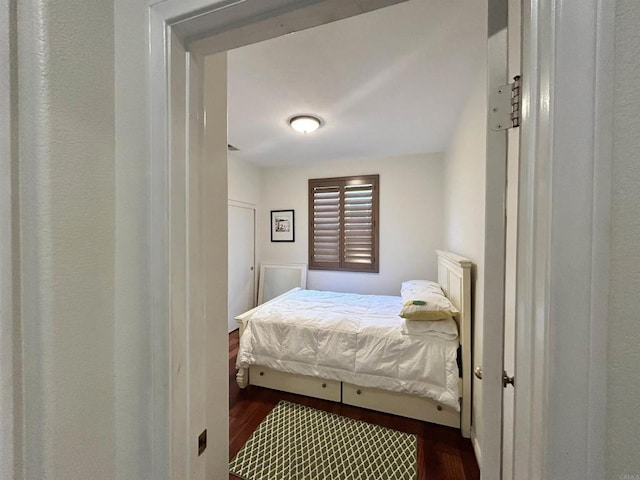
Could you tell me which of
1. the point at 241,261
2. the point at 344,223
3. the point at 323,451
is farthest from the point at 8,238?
the point at 344,223

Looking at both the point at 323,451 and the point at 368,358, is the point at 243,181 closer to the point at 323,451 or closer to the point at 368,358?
the point at 368,358

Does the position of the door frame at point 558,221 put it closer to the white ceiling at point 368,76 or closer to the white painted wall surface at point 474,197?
the white painted wall surface at point 474,197

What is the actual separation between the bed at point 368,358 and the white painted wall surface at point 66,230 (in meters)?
1.65

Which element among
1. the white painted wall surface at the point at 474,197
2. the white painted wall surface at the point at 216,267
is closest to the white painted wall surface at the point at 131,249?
the white painted wall surface at the point at 216,267

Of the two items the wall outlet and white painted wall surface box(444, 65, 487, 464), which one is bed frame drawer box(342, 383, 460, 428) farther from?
the wall outlet

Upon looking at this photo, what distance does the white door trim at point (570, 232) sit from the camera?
0.36 meters

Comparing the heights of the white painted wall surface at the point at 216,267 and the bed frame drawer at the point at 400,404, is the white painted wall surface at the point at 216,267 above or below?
above

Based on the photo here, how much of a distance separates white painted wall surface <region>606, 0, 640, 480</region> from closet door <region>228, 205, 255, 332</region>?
12.4ft

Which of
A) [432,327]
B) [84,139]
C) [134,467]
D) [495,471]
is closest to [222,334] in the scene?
[134,467]

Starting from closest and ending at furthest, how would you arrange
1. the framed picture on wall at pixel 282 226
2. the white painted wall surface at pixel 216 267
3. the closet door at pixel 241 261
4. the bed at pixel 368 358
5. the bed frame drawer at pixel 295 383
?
1. the white painted wall surface at pixel 216 267
2. the bed at pixel 368 358
3. the bed frame drawer at pixel 295 383
4. the closet door at pixel 241 261
5. the framed picture on wall at pixel 282 226

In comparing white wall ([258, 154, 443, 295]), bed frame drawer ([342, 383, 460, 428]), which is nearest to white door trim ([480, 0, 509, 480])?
bed frame drawer ([342, 383, 460, 428])

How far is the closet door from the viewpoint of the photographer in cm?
382

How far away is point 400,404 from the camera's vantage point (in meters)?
2.03

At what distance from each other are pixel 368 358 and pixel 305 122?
2.21 metres
